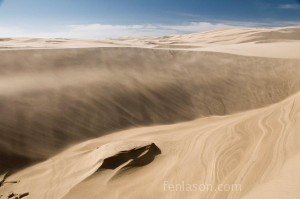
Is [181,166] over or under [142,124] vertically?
under

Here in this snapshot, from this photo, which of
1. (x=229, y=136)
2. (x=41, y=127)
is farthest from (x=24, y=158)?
(x=229, y=136)

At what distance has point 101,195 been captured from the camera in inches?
193

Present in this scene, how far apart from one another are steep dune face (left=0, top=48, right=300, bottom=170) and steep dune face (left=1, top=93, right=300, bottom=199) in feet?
2.51

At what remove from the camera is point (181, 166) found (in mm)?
5402

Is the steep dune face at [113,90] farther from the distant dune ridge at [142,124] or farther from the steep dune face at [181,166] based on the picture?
the steep dune face at [181,166]

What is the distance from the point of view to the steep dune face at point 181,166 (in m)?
4.65

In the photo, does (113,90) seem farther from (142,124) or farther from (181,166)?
(181,166)

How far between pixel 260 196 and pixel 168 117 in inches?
188

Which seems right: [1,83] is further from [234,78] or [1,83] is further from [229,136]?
[234,78]

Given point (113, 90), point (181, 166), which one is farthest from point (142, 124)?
point (181, 166)

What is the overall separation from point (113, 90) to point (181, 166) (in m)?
4.43

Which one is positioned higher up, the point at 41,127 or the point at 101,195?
the point at 41,127

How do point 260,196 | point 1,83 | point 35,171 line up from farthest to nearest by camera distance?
point 1,83 → point 35,171 → point 260,196

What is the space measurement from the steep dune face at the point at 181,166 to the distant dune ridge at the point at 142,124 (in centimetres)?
2
